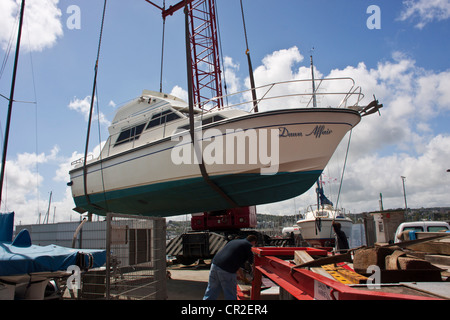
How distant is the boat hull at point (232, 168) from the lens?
7.57 meters

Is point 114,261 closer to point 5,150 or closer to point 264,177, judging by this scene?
point 264,177

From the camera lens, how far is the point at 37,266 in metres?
3.70

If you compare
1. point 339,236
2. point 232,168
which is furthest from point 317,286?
point 232,168

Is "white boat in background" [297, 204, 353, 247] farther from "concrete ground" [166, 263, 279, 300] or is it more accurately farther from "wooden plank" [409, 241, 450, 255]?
"wooden plank" [409, 241, 450, 255]

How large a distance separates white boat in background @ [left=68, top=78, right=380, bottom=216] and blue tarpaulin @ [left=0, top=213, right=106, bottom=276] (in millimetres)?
4151

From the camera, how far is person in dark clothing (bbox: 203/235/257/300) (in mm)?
3727

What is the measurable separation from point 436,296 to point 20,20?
Answer: 40.8ft

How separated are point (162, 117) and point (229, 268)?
7084 mm

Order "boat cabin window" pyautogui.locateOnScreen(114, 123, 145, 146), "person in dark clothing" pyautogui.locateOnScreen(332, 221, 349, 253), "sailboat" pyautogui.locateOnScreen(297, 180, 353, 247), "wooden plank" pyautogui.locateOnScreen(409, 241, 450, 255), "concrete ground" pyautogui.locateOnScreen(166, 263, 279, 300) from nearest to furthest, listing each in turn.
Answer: "wooden plank" pyautogui.locateOnScreen(409, 241, 450, 255) → "concrete ground" pyautogui.locateOnScreen(166, 263, 279, 300) → "person in dark clothing" pyautogui.locateOnScreen(332, 221, 349, 253) → "boat cabin window" pyautogui.locateOnScreen(114, 123, 145, 146) → "sailboat" pyautogui.locateOnScreen(297, 180, 353, 247)

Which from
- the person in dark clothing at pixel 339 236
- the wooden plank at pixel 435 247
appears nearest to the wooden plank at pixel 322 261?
the wooden plank at pixel 435 247

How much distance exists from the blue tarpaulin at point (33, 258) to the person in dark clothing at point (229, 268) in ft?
6.26

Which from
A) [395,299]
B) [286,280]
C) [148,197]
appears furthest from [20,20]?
[395,299]

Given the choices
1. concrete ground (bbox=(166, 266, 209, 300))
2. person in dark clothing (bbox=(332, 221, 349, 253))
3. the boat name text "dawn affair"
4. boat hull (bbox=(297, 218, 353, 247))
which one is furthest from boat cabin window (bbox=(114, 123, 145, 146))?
boat hull (bbox=(297, 218, 353, 247))

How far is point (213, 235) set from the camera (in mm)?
8625
